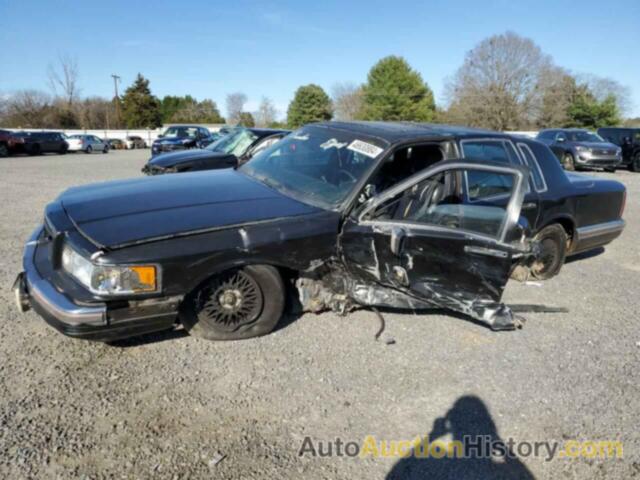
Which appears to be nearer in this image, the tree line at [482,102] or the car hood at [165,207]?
the car hood at [165,207]

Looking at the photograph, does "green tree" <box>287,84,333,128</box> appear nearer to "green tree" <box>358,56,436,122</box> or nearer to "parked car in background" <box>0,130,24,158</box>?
"green tree" <box>358,56,436,122</box>

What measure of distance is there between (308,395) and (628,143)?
20.3 meters

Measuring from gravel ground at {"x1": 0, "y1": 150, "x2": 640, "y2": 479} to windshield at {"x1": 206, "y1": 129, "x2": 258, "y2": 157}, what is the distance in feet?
19.6

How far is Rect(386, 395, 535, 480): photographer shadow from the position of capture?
2.09 metres

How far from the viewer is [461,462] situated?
2.18 meters

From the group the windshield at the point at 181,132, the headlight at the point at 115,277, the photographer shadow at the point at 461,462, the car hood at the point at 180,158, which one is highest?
the windshield at the point at 181,132

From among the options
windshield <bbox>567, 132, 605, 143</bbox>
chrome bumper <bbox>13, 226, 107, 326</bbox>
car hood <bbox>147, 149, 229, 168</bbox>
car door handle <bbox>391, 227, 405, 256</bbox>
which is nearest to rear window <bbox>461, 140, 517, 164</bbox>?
car door handle <bbox>391, 227, 405, 256</bbox>

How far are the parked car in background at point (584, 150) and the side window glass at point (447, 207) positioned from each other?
46.7 feet

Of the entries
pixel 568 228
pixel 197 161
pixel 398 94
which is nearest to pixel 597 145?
pixel 568 228

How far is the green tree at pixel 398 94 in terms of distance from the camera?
5703cm

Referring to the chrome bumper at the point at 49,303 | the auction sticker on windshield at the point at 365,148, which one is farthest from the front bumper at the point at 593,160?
the chrome bumper at the point at 49,303

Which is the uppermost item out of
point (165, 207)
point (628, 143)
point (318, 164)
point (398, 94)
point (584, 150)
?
point (398, 94)

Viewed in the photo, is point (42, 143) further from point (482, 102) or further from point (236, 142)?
point (482, 102)

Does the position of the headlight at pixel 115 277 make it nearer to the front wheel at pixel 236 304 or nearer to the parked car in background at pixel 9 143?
the front wheel at pixel 236 304
